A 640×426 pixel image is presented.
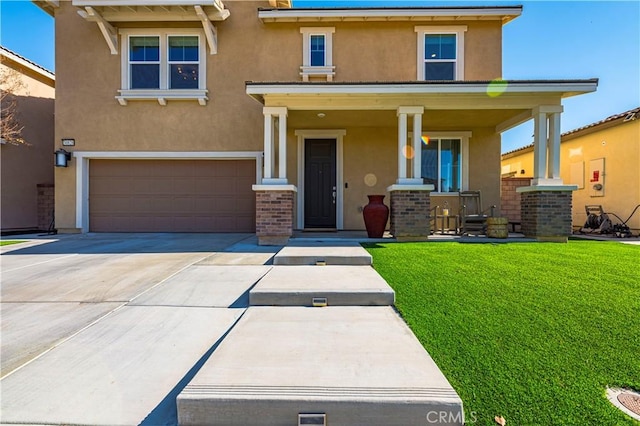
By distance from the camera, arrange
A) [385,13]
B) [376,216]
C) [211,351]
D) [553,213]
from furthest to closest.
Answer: [385,13] → [376,216] → [553,213] → [211,351]

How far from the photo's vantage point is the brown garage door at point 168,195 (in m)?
9.70

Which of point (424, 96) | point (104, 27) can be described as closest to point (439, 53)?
point (424, 96)

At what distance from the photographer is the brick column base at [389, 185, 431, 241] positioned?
714cm

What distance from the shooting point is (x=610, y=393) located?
1.82m

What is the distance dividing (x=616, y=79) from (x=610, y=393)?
33.1 ft

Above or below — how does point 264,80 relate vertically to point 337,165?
above

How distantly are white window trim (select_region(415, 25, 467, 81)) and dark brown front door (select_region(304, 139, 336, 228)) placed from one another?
3.24 meters

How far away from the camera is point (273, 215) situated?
7.09 metres

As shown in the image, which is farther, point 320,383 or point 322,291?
point 322,291

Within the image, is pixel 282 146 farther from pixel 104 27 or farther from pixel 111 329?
pixel 104 27

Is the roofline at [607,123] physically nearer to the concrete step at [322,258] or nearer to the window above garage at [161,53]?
the concrete step at [322,258]

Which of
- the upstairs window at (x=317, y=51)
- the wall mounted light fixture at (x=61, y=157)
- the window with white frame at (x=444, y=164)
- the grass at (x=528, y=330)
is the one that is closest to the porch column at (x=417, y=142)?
the window with white frame at (x=444, y=164)

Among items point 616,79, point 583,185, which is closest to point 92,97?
point 616,79

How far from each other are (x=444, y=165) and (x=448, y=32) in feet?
12.1
